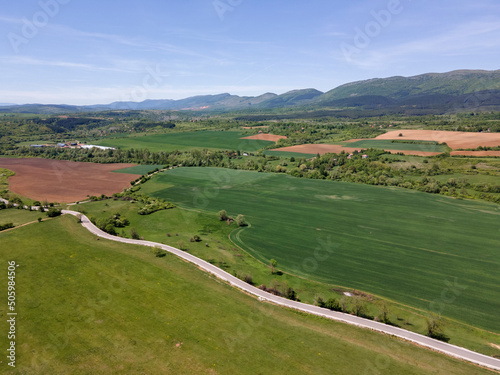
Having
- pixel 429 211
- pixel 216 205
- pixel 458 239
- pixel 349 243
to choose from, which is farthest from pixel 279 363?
pixel 429 211

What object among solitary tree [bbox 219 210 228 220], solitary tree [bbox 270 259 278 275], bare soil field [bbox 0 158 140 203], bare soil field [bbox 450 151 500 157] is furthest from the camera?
bare soil field [bbox 450 151 500 157]

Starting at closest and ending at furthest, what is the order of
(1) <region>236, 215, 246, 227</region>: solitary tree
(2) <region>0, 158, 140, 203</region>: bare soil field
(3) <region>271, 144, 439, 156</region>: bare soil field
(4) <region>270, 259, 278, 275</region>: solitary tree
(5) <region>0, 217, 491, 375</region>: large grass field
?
(5) <region>0, 217, 491, 375</region>: large grass field
(4) <region>270, 259, 278, 275</region>: solitary tree
(1) <region>236, 215, 246, 227</region>: solitary tree
(2) <region>0, 158, 140, 203</region>: bare soil field
(3) <region>271, 144, 439, 156</region>: bare soil field

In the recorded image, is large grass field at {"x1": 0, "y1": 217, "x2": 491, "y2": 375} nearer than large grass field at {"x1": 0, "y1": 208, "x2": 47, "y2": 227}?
Yes

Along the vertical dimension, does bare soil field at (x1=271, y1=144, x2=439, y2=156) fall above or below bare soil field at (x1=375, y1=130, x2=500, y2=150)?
below

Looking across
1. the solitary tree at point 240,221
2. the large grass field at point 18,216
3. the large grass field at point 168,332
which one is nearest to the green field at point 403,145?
the solitary tree at point 240,221

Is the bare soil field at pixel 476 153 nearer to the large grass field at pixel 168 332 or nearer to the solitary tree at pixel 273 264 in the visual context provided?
the solitary tree at pixel 273 264

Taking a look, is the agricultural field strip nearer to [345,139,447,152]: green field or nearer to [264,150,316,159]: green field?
[264,150,316,159]: green field

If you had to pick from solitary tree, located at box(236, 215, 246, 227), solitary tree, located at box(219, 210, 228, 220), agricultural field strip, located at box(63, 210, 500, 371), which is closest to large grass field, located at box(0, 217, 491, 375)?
agricultural field strip, located at box(63, 210, 500, 371)
